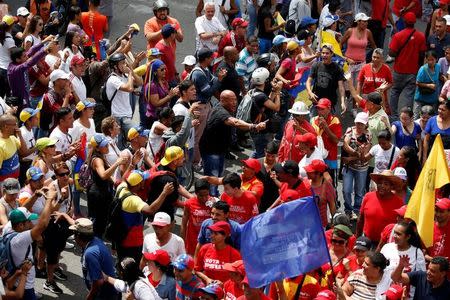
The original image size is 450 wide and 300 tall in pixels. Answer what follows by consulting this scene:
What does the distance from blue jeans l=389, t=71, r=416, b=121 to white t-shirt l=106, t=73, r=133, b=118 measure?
467cm

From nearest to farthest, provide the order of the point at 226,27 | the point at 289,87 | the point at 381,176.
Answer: the point at 381,176
the point at 289,87
the point at 226,27

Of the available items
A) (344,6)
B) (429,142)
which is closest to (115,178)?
(429,142)

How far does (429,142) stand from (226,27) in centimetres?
573

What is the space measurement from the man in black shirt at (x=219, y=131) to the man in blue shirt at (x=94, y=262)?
338cm

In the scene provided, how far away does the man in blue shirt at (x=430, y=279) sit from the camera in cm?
1041

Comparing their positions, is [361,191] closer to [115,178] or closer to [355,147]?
[355,147]

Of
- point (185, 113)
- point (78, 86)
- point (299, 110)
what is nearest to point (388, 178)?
point (299, 110)

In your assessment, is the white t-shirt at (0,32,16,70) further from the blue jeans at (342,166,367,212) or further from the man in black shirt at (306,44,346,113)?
the blue jeans at (342,166,367,212)

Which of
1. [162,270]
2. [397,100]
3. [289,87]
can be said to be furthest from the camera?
[397,100]

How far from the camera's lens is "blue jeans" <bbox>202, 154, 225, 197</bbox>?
1423 centimetres

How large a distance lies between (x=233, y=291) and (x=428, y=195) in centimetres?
233

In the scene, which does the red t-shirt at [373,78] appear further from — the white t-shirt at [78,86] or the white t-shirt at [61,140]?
the white t-shirt at [61,140]

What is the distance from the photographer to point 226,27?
741 inches

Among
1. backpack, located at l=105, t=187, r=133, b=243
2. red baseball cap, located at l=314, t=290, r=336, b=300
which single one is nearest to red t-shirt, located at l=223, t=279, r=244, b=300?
red baseball cap, located at l=314, t=290, r=336, b=300
